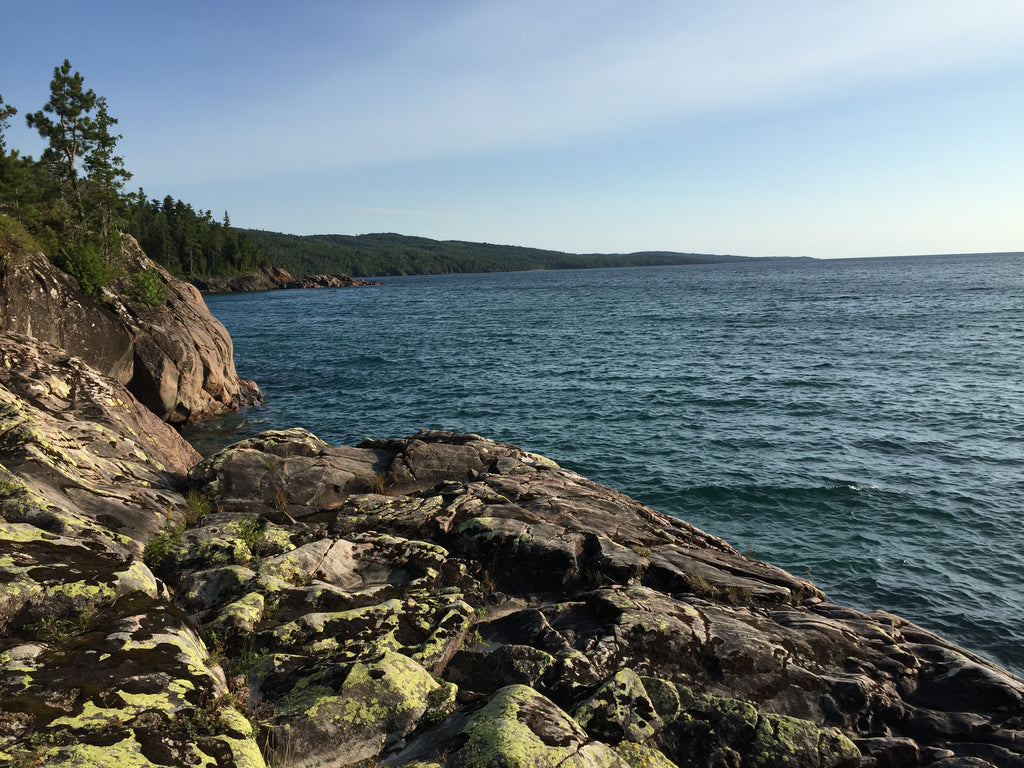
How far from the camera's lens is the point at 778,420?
3003 centimetres

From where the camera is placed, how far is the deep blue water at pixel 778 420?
56.8ft

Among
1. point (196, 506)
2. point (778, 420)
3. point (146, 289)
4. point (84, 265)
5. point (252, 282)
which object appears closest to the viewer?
point (196, 506)

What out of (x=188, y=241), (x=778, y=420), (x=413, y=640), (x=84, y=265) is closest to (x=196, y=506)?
(x=413, y=640)

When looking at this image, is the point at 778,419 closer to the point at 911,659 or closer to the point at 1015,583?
the point at 1015,583

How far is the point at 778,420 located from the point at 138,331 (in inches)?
1288

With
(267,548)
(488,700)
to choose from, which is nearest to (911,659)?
(488,700)

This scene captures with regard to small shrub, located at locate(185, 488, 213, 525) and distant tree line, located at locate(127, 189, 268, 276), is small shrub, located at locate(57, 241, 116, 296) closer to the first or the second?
small shrub, located at locate(185, 488, 213, 525)

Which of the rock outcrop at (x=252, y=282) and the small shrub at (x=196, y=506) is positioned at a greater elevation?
the rock outcrop at (x=252, y=282)

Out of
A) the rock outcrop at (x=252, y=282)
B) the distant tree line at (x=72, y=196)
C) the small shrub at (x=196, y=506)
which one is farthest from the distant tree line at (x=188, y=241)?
the small shrub at (x=196, y=506)

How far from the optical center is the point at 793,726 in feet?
24.3

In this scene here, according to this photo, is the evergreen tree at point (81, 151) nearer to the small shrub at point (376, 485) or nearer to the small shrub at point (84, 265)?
the small shrub at point (84, 265)

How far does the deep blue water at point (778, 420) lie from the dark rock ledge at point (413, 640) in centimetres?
710

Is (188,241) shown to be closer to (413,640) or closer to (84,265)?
(84,265)

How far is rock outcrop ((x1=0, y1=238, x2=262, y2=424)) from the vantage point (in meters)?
21.0
